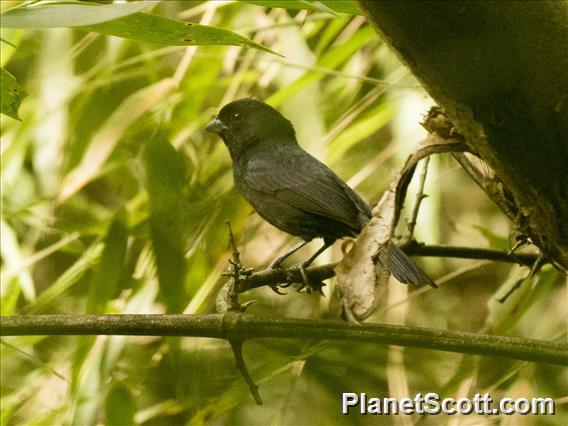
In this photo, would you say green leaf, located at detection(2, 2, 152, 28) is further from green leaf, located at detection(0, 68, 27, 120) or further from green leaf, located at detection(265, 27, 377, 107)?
green leaf, located at detection(265, 27, 377, 107)

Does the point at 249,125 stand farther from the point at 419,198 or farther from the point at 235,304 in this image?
the point at 235,304

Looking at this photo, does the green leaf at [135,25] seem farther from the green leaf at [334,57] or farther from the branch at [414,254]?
the green leaf at [334,57]

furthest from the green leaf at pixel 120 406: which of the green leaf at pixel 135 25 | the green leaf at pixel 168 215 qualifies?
the green leaf at pixel 135 25

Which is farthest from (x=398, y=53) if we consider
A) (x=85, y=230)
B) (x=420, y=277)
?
(x=85, y=230)

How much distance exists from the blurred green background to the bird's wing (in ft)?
0.25

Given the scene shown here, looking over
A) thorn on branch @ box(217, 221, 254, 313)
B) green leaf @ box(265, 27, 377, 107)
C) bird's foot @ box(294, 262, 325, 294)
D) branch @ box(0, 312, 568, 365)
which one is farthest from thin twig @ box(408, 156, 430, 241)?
green leaf @ box(265, 27, 377, 107)

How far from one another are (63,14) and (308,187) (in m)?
1.16

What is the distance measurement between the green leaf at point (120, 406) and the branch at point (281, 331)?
52cm

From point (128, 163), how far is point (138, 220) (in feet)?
0.75

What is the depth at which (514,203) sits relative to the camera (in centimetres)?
132

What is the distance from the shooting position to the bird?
7.28 feet

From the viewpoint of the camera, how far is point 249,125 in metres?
2.66

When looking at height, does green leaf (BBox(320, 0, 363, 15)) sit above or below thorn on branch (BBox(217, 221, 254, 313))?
above

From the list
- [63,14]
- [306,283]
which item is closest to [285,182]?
[306,283]
